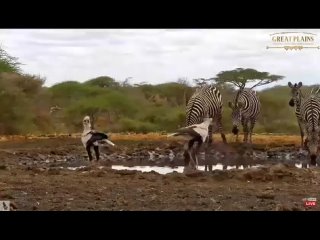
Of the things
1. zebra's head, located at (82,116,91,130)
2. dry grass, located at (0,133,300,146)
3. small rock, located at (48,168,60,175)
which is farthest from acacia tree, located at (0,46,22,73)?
small rock, located at (48,168,60,175)

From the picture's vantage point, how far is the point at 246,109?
250 inches

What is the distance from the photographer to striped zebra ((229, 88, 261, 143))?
6383 mm

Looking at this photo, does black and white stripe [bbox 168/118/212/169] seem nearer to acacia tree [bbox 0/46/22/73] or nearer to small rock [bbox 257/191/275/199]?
small rock [bbox 257/191/275/199]

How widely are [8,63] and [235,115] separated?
6.46 feet

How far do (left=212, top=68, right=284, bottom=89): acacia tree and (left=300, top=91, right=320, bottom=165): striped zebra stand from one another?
0.35m

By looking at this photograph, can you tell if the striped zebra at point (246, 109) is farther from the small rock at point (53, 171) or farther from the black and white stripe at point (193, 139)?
the small rock at point (53, 171)

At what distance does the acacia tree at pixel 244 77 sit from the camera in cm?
616

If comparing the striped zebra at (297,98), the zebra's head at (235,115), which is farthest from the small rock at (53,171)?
the striped zebra at (297,98)

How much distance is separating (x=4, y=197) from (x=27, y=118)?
694mm
